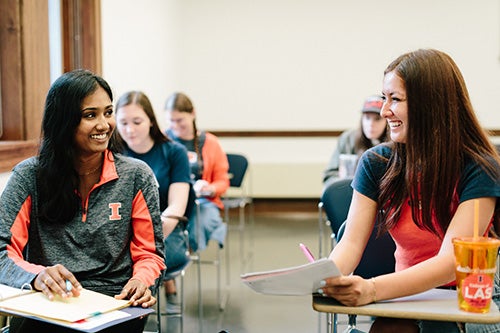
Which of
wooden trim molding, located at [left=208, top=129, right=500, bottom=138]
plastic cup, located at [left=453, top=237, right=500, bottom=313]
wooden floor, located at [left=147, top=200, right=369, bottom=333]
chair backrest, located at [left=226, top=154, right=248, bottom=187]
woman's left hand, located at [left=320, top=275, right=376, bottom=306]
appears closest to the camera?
plastic cup, located at [left=453, top=237, right=500, bottom=313]

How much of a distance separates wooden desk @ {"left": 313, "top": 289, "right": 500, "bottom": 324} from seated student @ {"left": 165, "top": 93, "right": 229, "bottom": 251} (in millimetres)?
2391

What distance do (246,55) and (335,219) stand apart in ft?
14.9

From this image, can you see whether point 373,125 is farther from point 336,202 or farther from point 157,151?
point 157,151

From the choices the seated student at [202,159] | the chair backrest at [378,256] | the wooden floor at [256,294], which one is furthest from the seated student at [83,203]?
the seated student at [202,159]

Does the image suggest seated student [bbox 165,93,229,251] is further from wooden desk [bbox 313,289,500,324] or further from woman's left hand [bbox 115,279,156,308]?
wooden desk [bbox 313,289,500,324]

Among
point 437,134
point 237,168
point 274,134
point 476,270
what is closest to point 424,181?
point 437,134

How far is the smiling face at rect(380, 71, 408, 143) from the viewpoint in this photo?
1.71 metres

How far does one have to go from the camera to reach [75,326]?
143 cm

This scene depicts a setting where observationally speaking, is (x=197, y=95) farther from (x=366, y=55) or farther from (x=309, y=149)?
(x=366, y=55)

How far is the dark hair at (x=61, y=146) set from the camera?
1909mm

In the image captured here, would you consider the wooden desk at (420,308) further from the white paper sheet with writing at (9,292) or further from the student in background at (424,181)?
the white paper sheet with writing at (9,292)

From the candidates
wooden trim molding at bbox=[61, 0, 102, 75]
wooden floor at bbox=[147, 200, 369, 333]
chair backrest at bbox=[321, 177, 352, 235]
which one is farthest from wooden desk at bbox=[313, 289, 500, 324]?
wooden trim molding at bbox=[61, 0, 102, 75]

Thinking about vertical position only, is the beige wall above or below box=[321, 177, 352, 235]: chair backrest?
above

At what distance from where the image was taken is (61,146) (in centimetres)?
197
